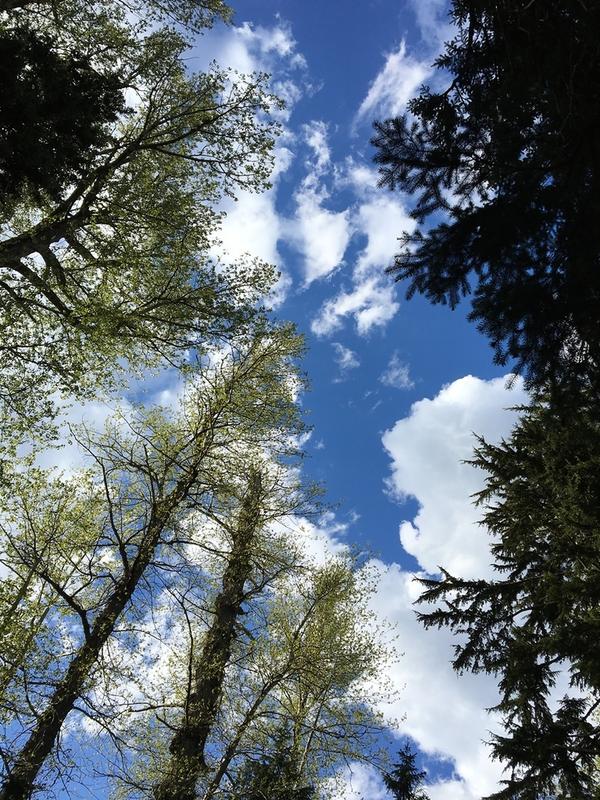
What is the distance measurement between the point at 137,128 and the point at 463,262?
7641 millimetres

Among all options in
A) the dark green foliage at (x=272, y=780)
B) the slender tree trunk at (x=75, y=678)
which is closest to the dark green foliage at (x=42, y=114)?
the slender tree trunk at (x=75, y=678)

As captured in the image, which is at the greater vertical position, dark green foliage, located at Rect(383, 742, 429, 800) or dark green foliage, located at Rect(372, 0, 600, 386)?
dark green foliage, located at Rect(372, 0, 600, 386)

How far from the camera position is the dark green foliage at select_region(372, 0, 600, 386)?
145 inches

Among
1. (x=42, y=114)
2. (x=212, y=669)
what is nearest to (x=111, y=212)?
(x=42, y=114)

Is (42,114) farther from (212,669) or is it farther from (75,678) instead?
(212,669)

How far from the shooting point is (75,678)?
5.73m

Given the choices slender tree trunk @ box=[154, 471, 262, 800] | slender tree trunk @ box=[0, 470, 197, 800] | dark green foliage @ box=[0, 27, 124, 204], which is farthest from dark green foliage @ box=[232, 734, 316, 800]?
dark green foliage @ box=[0, 27, 124, 204]

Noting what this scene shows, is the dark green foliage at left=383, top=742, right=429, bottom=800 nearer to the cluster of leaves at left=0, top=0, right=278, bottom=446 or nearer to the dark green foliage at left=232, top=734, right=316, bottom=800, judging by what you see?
the dark green foliage at left=232, top=734, right=316, bottom=800

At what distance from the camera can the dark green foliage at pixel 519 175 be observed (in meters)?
3.68

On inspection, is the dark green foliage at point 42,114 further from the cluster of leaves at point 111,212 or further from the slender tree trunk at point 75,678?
the slender tree trunk at point 75,678

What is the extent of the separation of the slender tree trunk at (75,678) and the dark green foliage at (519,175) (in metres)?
5.10

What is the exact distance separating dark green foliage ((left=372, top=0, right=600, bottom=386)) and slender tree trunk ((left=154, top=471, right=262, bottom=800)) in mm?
5884

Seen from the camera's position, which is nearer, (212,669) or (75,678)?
(75,678)

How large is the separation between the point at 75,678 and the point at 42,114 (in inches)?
252
